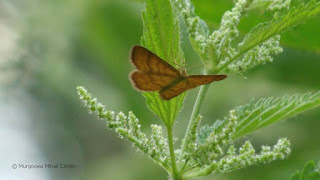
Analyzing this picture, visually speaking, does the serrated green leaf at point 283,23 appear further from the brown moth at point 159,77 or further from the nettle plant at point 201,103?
the brown moth at point 159,77

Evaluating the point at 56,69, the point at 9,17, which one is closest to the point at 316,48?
the point at 56,69

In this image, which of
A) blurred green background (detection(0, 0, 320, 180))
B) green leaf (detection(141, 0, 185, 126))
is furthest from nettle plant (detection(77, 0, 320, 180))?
blurred green background (detection(0, 0, 320, 180))

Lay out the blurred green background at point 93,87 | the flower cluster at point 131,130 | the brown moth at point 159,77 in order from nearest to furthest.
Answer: the brown moth at point 159,77
the flower cluster at point 131,130
the blurred green background at point 93,87

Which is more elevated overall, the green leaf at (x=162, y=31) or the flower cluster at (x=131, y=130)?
the green leaf at (x=162, y=31)

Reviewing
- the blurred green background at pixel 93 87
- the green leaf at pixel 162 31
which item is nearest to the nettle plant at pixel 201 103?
the green leaf at pixel 162 31

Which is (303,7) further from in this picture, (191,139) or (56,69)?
(56,69)

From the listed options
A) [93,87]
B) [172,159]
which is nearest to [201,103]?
[172,159]

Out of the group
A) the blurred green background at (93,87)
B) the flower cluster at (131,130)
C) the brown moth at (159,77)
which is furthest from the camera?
the blurred green background at (93,87)

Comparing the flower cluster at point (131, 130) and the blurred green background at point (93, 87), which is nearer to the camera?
the flower cluster at point (131, 130)

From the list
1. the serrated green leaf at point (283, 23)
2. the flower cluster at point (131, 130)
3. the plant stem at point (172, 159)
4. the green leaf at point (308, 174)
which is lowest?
the green leaf at point (308, 174)
